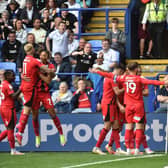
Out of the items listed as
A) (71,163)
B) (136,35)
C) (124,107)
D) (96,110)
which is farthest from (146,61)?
(71,163)

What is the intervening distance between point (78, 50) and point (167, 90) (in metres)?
3.63

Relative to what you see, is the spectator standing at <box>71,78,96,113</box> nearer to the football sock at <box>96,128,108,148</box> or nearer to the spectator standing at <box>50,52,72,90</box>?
the spectator standing at <box>50,52,72,90</box>

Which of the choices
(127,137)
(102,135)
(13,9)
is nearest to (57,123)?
(102,135)

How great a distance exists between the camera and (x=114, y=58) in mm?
21453

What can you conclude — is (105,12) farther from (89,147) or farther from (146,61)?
(89,147)

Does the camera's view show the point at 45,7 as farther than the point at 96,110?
Yes

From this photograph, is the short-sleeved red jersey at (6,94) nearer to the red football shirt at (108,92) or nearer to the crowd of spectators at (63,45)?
the red football shirt at (108,92)

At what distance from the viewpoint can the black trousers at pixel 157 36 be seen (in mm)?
22531

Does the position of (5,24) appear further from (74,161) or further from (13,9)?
(74,161)

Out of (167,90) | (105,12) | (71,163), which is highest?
(105,12)

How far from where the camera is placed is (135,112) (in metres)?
17.5

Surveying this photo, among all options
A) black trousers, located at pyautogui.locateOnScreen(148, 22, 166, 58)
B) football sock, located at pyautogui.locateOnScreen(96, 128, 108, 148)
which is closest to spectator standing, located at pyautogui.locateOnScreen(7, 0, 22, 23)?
black trousers, located at pyautogui.locateOnScreen(148, 22, 166, 58)

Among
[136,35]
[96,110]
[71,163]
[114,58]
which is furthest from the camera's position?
[136,35]

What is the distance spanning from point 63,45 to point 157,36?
2.34 meters
